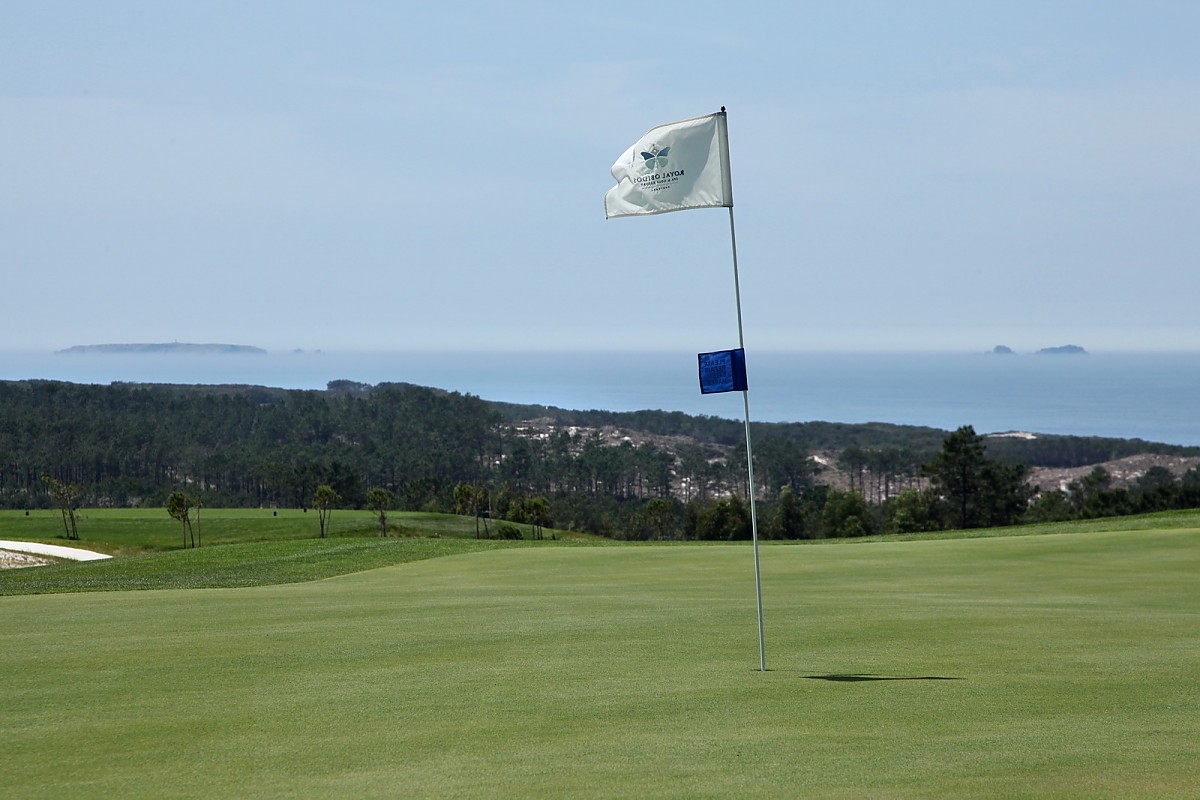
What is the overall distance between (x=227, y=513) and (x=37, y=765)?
8017 centimetres

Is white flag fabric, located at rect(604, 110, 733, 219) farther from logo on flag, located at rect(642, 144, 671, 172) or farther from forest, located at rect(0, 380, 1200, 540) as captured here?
forest, located at rect(0, 380, 1200, 540)

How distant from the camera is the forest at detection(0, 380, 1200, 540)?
77.2 m

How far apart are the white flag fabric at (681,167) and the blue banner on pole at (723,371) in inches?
60.4

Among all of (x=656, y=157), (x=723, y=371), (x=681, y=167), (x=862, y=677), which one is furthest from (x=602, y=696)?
(x=656, y=157)

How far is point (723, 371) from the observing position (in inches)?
406

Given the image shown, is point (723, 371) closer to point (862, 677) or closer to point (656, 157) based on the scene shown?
point (656, 157)

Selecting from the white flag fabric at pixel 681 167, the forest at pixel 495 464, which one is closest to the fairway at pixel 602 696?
the white flag fabric at pixel 681 167

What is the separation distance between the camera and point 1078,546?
24.6m

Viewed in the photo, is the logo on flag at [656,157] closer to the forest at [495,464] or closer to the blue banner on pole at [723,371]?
the blue banner on pole at [723,371]

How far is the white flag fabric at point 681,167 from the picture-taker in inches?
424

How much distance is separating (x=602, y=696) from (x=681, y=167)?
5296 mm

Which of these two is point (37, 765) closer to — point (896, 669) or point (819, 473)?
point (896, 669)

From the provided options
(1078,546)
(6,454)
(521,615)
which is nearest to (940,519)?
(1078,546)

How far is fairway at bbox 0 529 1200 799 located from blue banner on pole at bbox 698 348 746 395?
2539mm
